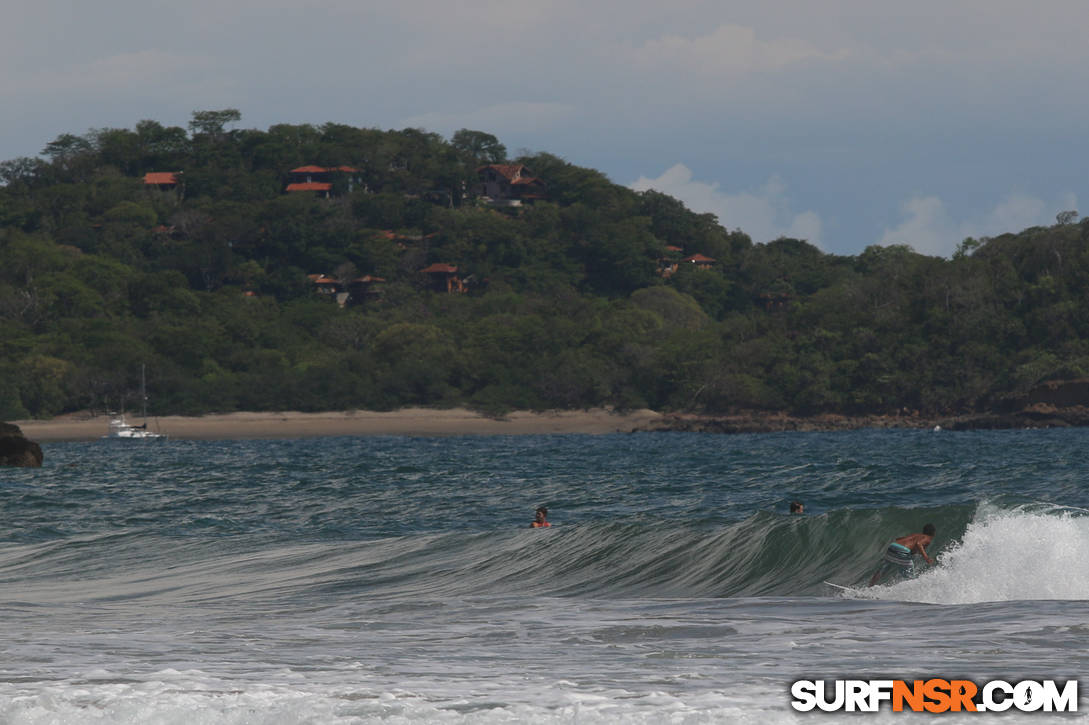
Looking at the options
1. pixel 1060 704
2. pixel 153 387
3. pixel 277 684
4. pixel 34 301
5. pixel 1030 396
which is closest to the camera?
pixel 1060 704

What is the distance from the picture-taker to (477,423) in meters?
138

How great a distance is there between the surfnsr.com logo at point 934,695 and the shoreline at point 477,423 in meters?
123

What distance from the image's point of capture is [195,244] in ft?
620

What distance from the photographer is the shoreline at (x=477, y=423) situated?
428ft

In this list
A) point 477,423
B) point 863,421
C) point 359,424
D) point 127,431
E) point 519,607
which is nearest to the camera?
point 519,607

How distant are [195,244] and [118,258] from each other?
10.6 m

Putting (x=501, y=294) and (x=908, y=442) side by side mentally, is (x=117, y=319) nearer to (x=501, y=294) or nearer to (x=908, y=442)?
(x=501, y=294)

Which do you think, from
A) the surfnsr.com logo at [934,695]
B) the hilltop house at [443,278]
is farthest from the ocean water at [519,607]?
the hilltop house at [443,278]

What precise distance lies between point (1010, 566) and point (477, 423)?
121m

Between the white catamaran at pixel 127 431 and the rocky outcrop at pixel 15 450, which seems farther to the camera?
the white catamaran at pixel 127 431

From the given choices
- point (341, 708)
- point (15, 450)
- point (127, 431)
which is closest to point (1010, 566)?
point (341, 708)

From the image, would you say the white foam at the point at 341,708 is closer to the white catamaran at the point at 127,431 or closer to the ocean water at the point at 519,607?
the ocean water at the point at 519,607

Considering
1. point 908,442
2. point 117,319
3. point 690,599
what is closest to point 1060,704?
point 690,599

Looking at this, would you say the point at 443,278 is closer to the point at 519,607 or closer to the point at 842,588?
the point at 842,588
